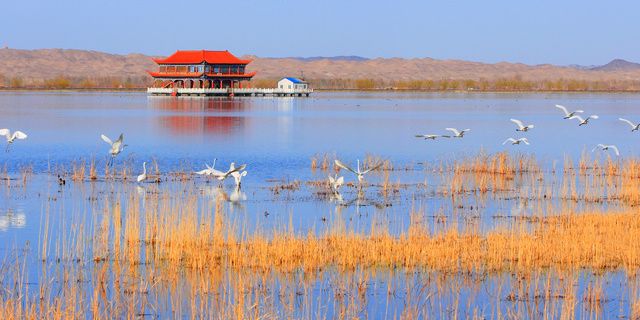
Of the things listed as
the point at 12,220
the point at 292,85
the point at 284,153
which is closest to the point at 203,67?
the point at 292,85

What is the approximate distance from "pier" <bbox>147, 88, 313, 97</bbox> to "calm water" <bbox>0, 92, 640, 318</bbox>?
37606 mm

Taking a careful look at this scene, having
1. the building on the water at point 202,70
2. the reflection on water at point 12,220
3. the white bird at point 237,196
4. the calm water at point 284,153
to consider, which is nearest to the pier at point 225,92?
the building on the water at point 202,70

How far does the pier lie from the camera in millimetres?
117750

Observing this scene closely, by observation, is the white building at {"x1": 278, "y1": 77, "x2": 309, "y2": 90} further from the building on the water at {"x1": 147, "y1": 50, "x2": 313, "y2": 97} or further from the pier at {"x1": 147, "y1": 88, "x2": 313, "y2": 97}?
the building on the water at {"x1": 147, "y1": 50, "x2": 313, "y2": 97}

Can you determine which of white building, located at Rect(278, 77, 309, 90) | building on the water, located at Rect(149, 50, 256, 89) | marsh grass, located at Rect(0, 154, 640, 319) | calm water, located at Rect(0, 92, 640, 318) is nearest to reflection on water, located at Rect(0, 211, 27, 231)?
calm water, located at Rect(0, 92, 640, 318)

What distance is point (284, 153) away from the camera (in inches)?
1577

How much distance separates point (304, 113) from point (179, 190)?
5655 centimetres

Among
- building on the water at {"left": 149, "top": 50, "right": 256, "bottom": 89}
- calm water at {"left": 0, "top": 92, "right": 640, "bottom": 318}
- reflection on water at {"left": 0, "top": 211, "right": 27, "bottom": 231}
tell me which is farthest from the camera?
building on the water at {"left": 149, "top": 50, "right": 256, "bottom": 89}

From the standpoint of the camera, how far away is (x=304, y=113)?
8044 cm

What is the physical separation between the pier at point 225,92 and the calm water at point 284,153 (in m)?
37.6

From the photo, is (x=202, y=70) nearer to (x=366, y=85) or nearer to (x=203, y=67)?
(x=203, y=67)

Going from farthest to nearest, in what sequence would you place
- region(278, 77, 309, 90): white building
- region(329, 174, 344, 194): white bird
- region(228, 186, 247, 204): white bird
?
1. region(278, 77, 309, 90): white building
2. region(329, 174, 344, 194): white bird
3. region(228, 186, 247, 204): white bird

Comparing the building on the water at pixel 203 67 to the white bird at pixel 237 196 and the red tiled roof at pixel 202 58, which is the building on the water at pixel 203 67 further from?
the white bird at pixel 237 196

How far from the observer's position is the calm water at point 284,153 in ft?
64.0
